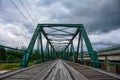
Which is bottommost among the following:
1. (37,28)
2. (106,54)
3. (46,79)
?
(46,79)

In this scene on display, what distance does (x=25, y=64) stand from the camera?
12.0 metres

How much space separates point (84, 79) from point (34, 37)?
41.5ft

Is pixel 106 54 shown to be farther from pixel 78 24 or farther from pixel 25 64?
pixel 25 64

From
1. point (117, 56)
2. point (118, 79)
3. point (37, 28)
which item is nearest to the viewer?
point (118, 79)

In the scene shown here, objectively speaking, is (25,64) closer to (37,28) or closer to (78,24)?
(37,28)

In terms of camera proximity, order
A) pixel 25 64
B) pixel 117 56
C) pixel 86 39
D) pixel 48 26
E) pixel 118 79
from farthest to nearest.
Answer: pixel 48 26 → pixel 117 56 → pixel 86 39 → pixel 25 64 → pixel 118 79

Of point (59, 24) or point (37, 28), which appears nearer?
point (37, 28)

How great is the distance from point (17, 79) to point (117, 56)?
15055mm

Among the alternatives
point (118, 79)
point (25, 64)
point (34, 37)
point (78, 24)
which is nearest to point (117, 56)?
point (78, 24)

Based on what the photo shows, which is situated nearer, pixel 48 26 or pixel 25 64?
pixel 25 64

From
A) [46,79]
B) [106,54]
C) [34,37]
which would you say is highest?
[34,37]

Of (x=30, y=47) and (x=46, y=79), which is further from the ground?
(x=30, y=47)

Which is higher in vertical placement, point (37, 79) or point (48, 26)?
point (48, 26)

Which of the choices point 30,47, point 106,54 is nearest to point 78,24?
point 106,54
